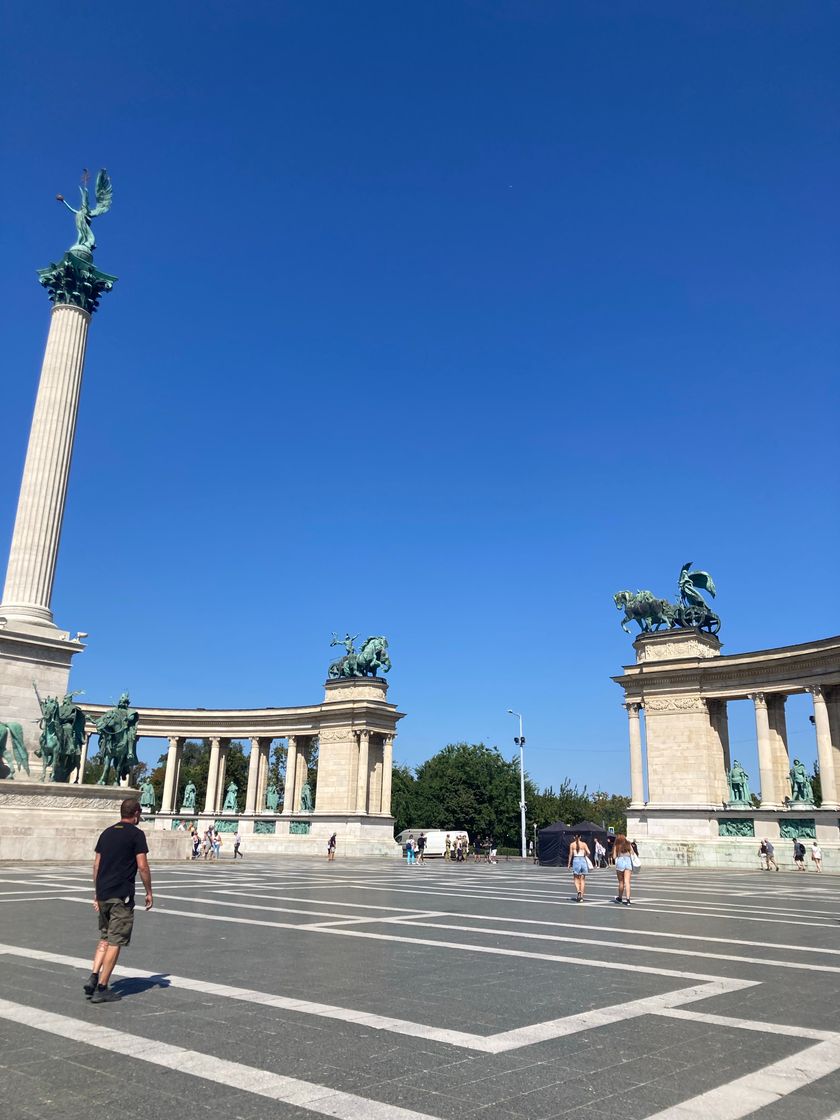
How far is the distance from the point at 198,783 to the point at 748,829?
75.1 meters

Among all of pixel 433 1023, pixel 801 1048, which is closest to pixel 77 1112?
pixel 433 1023

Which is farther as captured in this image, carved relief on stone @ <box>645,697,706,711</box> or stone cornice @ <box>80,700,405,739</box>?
stone cornice @ <box>80,700,405,739</box>

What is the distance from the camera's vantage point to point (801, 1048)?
729 centimetres

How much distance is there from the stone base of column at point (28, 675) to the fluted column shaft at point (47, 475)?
143 centimetres

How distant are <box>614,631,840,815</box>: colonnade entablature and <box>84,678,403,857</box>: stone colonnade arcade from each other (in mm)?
20234

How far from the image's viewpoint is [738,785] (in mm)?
53531

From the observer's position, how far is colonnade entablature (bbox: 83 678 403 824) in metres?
67.6

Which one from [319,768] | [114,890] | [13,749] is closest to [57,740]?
[13,749]

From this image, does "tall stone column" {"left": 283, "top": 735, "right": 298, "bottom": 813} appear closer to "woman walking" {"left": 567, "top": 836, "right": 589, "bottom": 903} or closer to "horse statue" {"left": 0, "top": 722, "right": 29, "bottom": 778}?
"horse statue" {"left": 0, "top": 722, "right": 29, "bottom": 778}

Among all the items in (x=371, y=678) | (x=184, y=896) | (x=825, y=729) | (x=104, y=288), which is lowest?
(x=184, y=896)

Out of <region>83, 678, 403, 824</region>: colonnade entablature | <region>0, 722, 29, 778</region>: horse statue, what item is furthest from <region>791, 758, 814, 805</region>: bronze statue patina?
<region>0, 722, 29, 778</region>: horse statue

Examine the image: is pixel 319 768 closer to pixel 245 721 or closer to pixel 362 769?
pixel 362 769

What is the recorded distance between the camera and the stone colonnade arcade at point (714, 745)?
4834 cm

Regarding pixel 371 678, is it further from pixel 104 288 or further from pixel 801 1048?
pixel 801 1048
